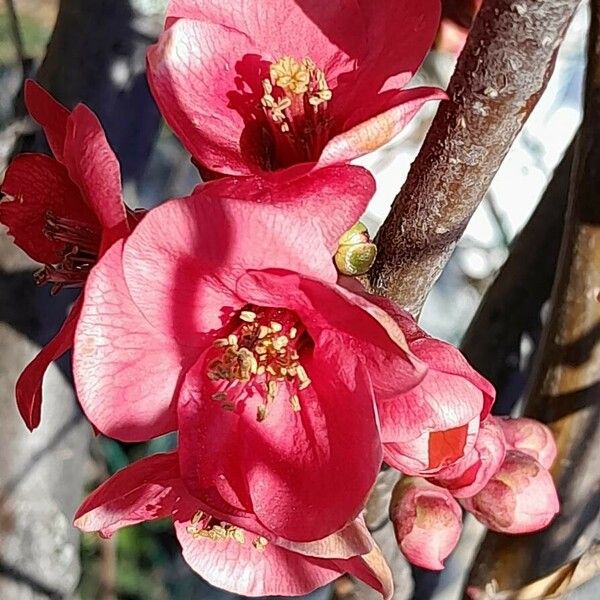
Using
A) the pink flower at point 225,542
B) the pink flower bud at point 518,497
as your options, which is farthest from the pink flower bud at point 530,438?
the pink flower at point 225,542

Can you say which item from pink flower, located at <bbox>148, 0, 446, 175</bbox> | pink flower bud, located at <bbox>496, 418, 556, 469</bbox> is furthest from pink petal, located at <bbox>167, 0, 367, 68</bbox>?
pink flower bud, located at <bbox>496, 418, 556, 469</bbox>

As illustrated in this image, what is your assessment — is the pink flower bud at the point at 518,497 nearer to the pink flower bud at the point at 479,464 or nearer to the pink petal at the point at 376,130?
the pink flower bud at the point at 479,464

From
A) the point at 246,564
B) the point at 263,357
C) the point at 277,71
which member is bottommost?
the point at 246,564

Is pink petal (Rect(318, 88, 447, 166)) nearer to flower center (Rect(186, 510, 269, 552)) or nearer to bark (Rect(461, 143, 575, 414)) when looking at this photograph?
flower center (Rect(186, 510, 269, 552))

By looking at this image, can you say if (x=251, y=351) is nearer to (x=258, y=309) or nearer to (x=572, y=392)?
(x=258, y=309)

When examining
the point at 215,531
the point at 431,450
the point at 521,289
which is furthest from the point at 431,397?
the point at 521,289

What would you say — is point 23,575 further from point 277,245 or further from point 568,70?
point 568,70
